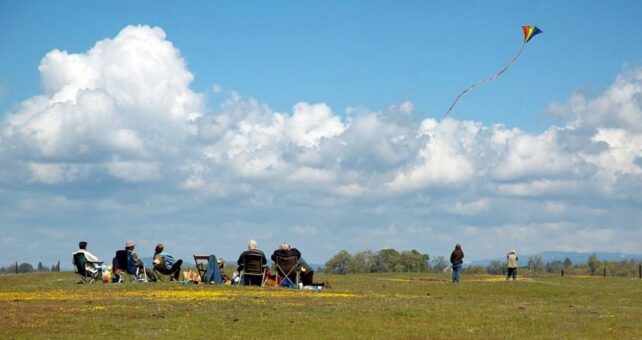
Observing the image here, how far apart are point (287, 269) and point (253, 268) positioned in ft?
3.90

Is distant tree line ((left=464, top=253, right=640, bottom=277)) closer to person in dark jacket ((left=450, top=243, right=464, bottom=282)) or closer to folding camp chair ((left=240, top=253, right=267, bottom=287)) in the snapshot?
person in dark jacket ((left=450, top=243, right=464, bottom=282))

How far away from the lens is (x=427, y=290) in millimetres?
38156

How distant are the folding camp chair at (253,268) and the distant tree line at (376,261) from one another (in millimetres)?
64269

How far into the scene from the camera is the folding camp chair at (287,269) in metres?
36.6

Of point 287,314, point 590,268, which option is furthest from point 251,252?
point 590,268

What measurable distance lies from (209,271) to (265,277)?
79.7 inches

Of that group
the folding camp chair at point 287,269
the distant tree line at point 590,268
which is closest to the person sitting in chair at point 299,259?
the folding camp chair at point 287,269

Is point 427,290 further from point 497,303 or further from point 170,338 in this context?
point 170,338

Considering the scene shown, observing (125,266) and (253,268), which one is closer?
(253,268)

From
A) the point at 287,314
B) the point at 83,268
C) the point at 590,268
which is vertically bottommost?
the point at 287,314

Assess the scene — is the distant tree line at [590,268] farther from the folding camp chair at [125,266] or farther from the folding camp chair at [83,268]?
the folding camp chair at [83,268]

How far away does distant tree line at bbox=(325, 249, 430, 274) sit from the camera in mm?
102812

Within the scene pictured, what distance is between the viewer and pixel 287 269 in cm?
3672

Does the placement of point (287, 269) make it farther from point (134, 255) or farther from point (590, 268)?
point (590, 268)
